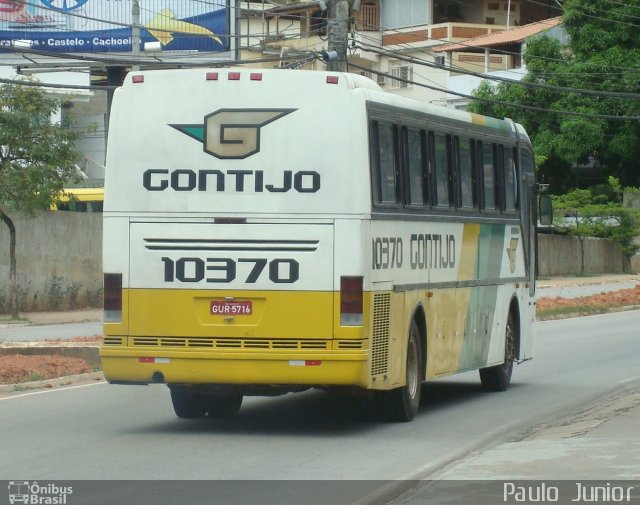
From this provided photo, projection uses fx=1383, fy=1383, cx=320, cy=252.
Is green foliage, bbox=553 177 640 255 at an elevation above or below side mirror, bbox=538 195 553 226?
above

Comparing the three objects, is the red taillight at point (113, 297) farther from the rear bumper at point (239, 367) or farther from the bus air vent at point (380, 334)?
the bus air vent at point (380, 334)

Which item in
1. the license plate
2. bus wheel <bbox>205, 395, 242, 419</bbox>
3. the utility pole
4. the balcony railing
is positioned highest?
the balcony railing

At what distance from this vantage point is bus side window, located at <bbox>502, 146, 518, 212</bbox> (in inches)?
690

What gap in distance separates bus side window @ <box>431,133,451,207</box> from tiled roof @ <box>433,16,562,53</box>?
51.3 meters

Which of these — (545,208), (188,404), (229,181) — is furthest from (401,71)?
(229,181)

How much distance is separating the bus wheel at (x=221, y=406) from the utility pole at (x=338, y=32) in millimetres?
12721

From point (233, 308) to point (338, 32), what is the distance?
47.8ft

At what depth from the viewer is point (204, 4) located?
48.2 meters

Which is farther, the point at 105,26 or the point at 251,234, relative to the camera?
the point at 105,26

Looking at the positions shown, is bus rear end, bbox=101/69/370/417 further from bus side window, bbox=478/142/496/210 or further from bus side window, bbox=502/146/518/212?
bus side window, bbox=502/146/518/212

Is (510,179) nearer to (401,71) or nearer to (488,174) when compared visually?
(488,174)

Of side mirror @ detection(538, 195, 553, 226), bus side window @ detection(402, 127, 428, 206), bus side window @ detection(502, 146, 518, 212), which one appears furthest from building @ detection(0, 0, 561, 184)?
bus side window @ detection(402, 127, 428, 206)

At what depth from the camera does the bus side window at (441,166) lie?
49.3ft

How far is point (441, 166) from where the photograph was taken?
49.9 ft
